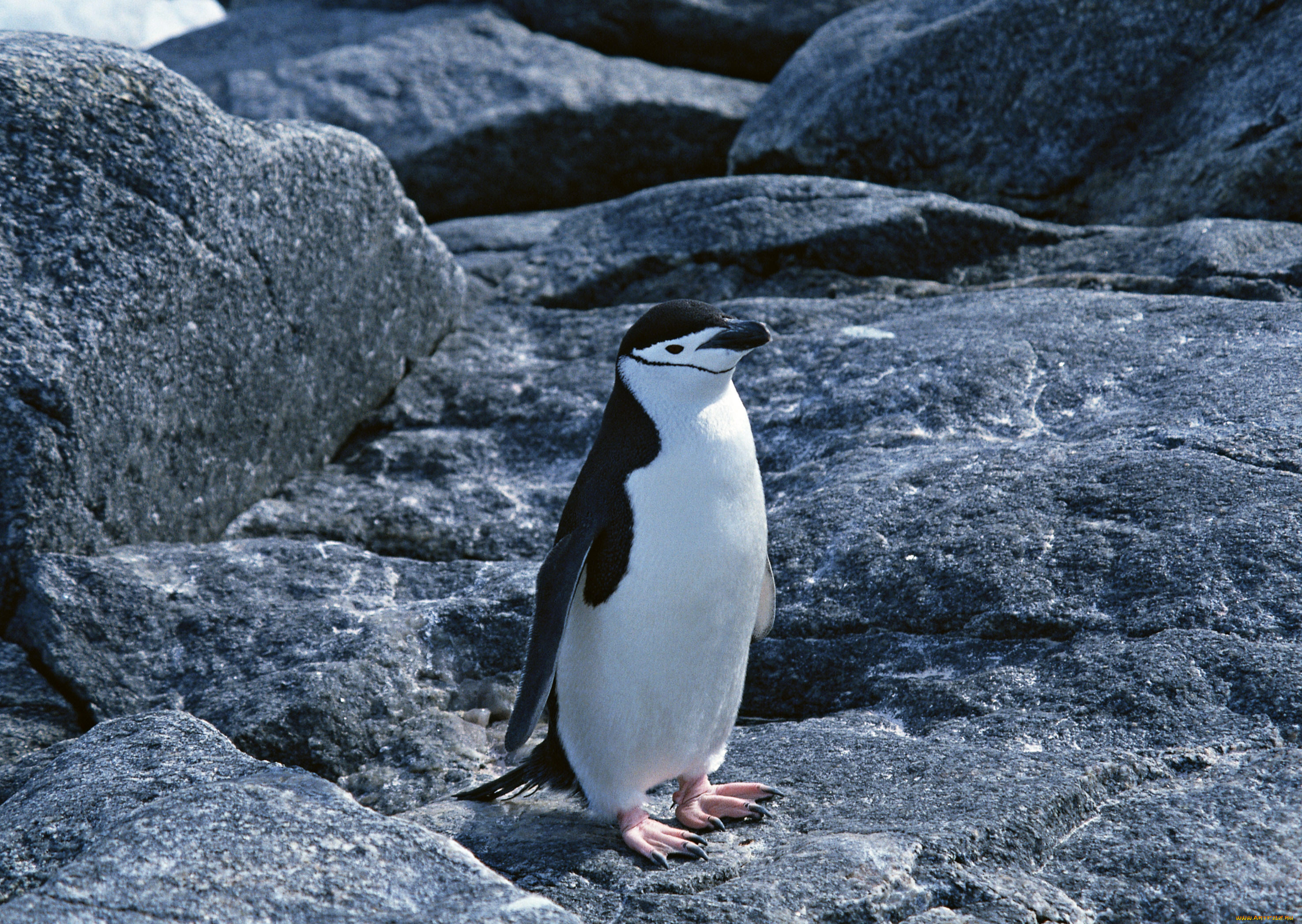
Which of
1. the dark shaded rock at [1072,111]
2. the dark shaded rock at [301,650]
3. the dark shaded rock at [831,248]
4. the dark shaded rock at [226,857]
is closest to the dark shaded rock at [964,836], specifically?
the dark shaded rock at [226,857]

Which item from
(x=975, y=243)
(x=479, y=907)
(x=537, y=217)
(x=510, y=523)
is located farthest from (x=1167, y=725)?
(x=537, y=217)

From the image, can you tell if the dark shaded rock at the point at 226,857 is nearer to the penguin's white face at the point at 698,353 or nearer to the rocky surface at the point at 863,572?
the rocky surface at the point at 863,572

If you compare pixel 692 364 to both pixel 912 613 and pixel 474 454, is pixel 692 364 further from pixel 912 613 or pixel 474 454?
pixel 474 454

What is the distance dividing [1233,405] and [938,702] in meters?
1.58

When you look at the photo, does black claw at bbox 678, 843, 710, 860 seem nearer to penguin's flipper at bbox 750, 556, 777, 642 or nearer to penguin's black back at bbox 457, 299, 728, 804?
penguin's black back at bbox 457, 299, 728, 804

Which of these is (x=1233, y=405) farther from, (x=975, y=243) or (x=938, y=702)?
(x=975, y=243)

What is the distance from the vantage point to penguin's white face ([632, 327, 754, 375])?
2.99 meters

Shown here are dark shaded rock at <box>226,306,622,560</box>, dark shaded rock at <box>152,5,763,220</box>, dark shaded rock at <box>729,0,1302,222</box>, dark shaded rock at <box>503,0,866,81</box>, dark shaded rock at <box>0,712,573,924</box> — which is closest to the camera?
dark shaded rock at <box>0,712,573,924</box>

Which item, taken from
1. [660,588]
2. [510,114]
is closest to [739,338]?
[660,588]

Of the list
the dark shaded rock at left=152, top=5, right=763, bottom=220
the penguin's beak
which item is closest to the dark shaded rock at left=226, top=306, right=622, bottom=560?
the penguin's beak

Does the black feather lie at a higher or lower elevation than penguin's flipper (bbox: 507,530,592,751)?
lower

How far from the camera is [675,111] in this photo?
891cm

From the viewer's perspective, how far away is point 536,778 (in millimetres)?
3205

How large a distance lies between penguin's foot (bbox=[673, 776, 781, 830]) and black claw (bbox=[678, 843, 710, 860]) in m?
0.14
